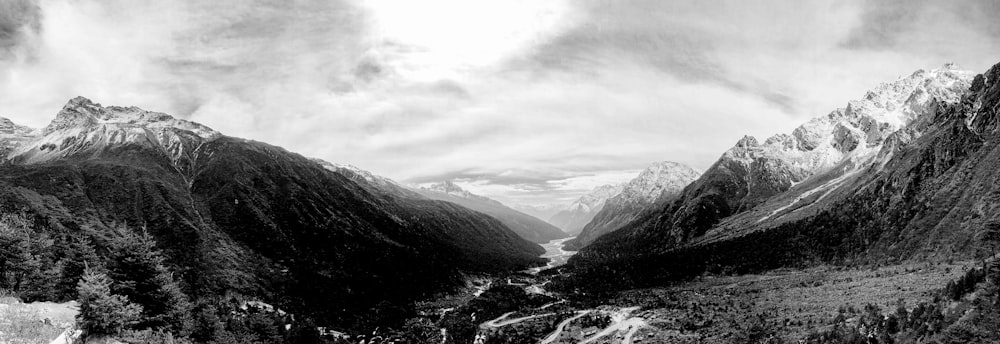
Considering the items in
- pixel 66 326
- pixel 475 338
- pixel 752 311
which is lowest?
pixel 475 338

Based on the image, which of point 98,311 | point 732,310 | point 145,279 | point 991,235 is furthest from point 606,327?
point 98,311

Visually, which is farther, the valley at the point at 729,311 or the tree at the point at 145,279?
the valley at the point at 729,311

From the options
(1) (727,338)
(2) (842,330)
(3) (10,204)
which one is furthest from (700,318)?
(3) (10,204)

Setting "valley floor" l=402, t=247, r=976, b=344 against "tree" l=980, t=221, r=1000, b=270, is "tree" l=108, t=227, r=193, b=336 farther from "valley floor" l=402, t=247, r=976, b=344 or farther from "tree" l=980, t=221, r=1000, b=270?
"tree" l=980, t=221, r=1000, b=270

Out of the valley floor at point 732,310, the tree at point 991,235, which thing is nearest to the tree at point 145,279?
the valley floor at point 732,310

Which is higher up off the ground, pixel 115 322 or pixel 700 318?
pixel 115 322

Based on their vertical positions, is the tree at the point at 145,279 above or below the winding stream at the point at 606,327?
above

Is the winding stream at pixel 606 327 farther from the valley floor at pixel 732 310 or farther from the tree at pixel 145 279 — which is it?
the tree at pixel 145 279

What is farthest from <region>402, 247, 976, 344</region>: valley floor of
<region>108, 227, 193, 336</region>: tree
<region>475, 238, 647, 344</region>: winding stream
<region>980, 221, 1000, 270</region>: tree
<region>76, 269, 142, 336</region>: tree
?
<region>76, 269, 142, 336</region>: tree

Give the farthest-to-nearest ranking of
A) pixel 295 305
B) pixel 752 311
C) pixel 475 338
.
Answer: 1. pixel 295 305
2. pixel 475 338
3. pixel 752 311

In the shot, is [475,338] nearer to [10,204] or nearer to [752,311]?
[752,311]

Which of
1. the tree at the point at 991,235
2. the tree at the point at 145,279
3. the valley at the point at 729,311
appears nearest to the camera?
the tree at the point at 145,279
